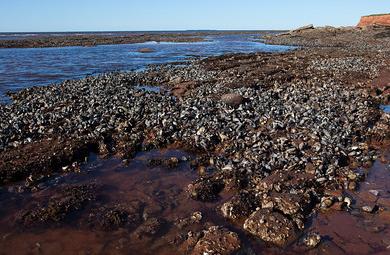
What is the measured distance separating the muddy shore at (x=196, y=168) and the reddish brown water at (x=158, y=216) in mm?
33

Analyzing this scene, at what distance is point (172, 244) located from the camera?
265 inches

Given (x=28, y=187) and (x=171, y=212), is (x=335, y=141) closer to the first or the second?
(x=171, y=212)

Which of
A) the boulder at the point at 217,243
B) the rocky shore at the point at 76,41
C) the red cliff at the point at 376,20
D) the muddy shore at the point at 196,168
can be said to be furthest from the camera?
the red cliff at the point at 376,20

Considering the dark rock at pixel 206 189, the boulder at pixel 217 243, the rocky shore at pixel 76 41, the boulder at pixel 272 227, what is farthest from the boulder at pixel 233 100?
the rocky shore at pixel 76 41

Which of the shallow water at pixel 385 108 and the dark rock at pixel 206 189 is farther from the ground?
the shallow water at pixel 385 108

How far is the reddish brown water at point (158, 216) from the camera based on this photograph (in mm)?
6633

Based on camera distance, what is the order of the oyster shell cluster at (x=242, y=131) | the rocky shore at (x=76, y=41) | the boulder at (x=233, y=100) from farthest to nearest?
the rocky shore at (x=76, y=41), the boulder at (x=233, y=100), the oyster shell cluster at (x=242, y=131)

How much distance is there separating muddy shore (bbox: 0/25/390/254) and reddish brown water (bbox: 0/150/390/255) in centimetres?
3

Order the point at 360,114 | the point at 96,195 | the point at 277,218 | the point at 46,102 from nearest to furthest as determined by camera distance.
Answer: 1. the point at 277,218
2. the point at 96,195
3. the point at 360,114
4. the point at 46,102

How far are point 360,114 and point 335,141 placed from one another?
12.2 feet

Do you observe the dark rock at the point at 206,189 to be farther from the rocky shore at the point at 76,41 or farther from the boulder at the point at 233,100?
the rocky shore at the point at 76,41

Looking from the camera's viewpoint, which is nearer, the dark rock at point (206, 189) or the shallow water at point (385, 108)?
the dark rock at point (206, 189)

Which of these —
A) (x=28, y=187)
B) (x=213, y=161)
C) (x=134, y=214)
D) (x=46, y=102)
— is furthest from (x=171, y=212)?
(x=46, y=102)

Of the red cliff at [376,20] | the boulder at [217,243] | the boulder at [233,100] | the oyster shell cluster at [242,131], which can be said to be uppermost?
the red cliff at [376,20]
